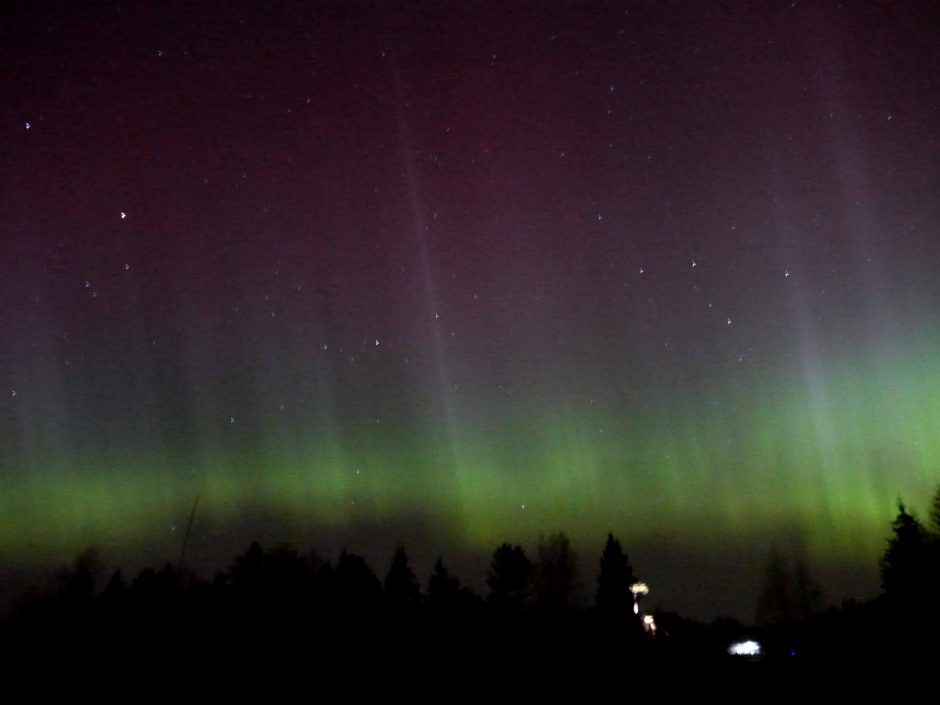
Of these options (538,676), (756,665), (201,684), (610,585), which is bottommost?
(610,585)

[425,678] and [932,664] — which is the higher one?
[425,678]

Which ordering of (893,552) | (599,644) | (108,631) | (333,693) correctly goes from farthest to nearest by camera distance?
(893,552) → (108,631) → (599,644) → (333,693)

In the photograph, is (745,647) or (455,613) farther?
(745,647)

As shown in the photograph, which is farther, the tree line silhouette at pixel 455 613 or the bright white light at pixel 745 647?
the bright white light at pixel 745 647

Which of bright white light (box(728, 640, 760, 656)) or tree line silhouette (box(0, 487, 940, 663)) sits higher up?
tree line silhouette (box(0, 487, 940, 663))

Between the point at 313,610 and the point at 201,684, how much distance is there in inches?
638

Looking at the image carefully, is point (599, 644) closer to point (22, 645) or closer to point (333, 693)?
point (333, 693)

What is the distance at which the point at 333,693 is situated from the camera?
1833cm

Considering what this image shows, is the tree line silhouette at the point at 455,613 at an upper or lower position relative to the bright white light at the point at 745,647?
upper

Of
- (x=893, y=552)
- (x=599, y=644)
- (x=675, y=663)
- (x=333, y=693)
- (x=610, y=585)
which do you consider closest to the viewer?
(x=333, y=693)

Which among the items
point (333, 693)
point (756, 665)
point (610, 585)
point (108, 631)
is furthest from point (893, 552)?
point (108, 631)

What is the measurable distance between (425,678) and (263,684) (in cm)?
434

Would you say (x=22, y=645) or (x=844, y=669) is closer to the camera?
(x=844, y=669)

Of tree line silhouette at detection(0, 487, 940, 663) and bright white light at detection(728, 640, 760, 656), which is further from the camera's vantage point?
bright white light at detection(728, 640, 760, 656)
